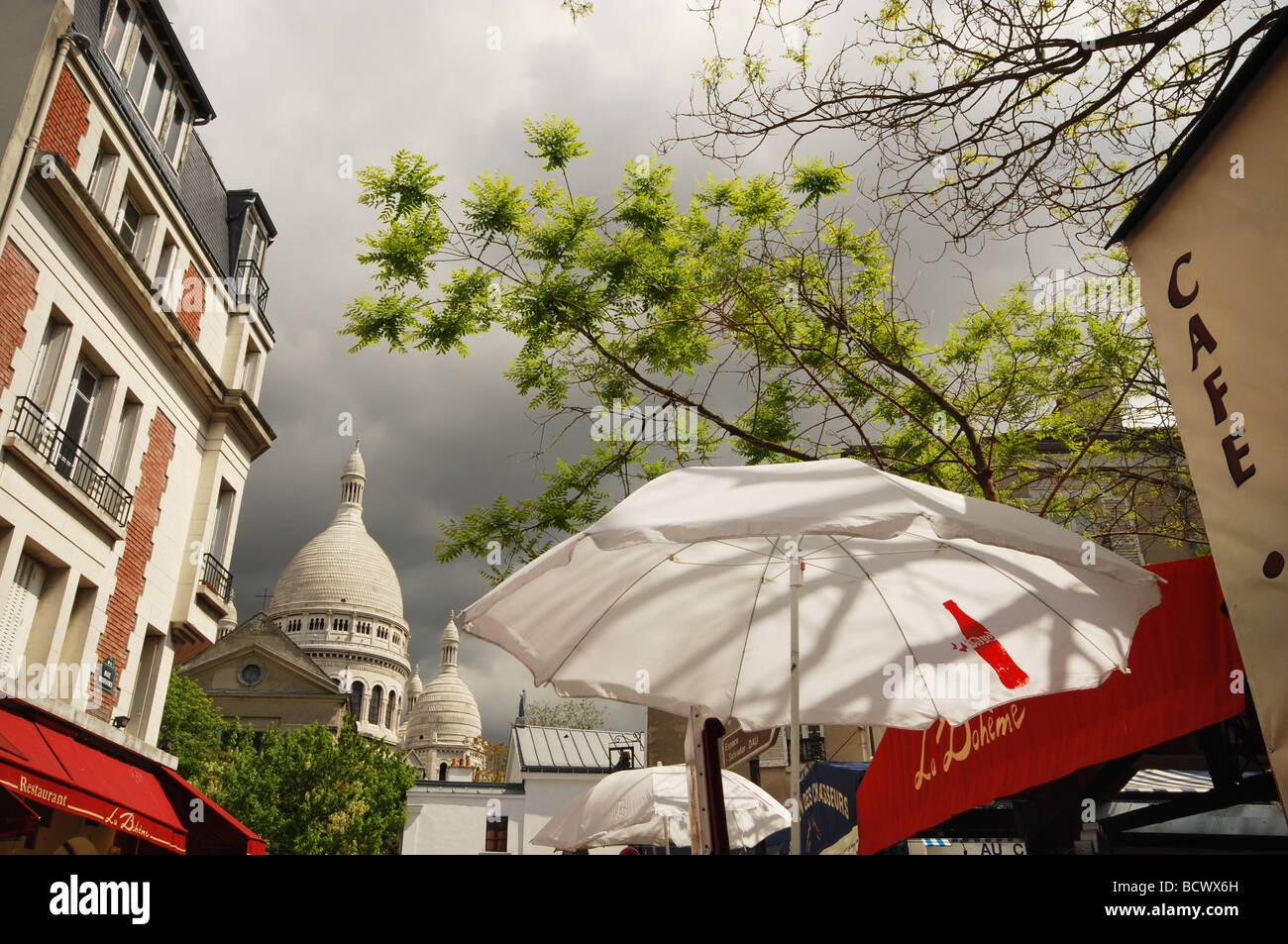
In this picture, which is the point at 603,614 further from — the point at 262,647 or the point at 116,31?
the point at 262,647

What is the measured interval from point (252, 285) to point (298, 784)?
33.3 m

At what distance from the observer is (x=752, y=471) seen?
3.63 meters

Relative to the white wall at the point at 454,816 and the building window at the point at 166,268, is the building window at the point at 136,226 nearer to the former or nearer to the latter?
the building window at the point at 166,268

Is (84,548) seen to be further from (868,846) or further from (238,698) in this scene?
(238,698)

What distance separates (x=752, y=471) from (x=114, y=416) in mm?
15076

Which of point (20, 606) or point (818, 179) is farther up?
point (818, 179)

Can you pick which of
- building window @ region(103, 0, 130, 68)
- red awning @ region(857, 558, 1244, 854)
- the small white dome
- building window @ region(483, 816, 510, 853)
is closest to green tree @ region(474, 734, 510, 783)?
the small white dome

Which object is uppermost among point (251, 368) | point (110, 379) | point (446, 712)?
point (446, 712)

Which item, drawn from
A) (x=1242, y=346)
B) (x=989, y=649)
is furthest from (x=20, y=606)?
(x=1242, y=346)

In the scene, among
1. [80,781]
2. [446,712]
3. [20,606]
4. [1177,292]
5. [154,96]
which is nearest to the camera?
[1177,292]

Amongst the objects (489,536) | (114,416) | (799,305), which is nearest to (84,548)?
(114,416)

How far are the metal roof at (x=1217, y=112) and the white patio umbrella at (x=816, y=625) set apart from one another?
1.40 m

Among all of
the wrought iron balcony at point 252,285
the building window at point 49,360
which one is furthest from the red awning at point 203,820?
the wrought iron balcony at point 252,285

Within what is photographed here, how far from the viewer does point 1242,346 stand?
2.57m
